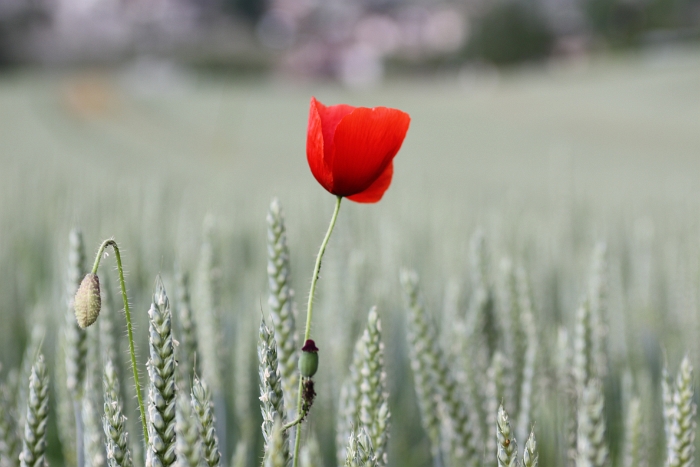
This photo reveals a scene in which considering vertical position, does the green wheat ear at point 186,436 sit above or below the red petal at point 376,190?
below

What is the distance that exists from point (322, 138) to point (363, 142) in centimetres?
3

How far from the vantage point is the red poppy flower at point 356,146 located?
1.26ft

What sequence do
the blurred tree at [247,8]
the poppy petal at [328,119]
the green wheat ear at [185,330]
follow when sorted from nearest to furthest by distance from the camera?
the poppy petal at [328,119]
the green wheat ear at [185,330]
the blurred tree at [247,8]

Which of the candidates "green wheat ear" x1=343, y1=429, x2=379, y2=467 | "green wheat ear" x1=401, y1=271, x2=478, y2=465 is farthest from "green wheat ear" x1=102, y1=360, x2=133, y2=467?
"green wheat ear" x1=401, y1=271, x2=478, y2=465

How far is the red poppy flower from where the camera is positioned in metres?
0.39

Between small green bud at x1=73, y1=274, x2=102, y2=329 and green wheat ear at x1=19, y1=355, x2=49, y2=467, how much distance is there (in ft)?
0.27

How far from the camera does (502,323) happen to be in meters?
0.76

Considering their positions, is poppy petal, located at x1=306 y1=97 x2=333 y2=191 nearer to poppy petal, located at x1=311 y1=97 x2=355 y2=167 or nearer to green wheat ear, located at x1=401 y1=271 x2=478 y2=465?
poppy petal, located at x1=311 y1=97 x2=355 y2=167

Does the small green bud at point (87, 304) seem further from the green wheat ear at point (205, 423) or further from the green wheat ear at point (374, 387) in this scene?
the green wheat ear at point (374, 387)

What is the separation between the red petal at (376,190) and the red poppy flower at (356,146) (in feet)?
0.06

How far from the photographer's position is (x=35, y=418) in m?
0.40

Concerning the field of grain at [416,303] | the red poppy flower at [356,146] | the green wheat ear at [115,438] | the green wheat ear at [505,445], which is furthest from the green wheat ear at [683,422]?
the green wheat ear at [115,438]

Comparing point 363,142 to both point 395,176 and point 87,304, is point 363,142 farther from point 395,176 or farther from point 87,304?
point 395,176

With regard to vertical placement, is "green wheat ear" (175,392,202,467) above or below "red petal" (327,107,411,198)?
below
